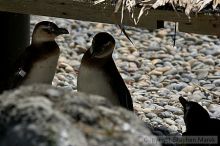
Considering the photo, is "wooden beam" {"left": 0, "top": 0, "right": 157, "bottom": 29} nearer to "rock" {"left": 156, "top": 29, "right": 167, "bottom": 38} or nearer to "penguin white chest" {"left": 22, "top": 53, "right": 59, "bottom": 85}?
"penguin white chest" {"left": 22, "top": 53, "right": 59, "bottom": 85}

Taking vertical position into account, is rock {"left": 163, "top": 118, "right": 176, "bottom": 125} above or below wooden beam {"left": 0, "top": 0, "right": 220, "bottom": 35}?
below

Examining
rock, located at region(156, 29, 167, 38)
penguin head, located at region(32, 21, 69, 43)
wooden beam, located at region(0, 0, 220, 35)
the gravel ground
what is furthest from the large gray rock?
rock, located at region(156, 29, 167, 38)

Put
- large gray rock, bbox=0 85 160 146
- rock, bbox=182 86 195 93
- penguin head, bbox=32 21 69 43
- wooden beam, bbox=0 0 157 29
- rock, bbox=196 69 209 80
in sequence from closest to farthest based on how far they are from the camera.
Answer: large gray rock, bbox=0 85 160 146, wooden beam, bbox=0 0 157 29, penguin head, bbox=32 21 69 43, rock, bbox=182 86 195 93, rock, bbox=196 69 209 80

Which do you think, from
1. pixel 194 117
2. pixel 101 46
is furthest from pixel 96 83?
pixel 194 117

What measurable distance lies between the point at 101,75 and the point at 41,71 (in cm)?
59

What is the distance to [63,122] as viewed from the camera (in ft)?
9.22

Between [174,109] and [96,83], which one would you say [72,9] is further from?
[174,109]

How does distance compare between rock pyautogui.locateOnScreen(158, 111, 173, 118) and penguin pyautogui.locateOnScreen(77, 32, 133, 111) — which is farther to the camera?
rock pyautogui.locateOnScreen(158, 111, 173, 118)

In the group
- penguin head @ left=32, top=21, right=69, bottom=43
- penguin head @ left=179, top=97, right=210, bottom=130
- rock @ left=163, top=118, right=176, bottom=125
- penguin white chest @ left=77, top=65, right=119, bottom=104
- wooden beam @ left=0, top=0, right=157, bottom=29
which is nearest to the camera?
penguin head @ left=179, top=97, right=210, bottom=130

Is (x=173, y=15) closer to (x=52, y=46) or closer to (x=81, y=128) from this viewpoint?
(x=52, y=46)

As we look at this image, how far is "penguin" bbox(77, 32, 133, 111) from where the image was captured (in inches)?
229

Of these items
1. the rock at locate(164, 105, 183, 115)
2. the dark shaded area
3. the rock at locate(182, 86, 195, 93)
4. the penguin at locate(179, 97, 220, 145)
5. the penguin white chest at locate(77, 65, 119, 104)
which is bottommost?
the rock at locate(164, 105, 183, 115)

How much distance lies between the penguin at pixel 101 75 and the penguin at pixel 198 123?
0.83m

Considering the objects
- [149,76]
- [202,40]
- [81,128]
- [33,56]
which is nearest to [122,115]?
[81,128]
